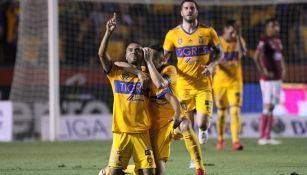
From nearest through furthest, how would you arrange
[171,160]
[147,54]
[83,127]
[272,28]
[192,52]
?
1. [147,54]
2. [192,52]
3. [171,160]
4. [272,28]
5. [83,127]

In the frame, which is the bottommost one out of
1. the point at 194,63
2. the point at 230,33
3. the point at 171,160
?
the point at 171,160

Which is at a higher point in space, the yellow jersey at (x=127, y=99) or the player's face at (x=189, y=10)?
the player's face at (x=189, y=10)

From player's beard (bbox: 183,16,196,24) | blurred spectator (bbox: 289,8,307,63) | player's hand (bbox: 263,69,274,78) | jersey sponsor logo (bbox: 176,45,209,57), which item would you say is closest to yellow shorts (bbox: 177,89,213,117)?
jersey sponsor logo (bbox: 176,45,209,57)

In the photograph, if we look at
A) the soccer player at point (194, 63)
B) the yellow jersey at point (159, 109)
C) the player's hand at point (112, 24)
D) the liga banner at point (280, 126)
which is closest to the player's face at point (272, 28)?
the liga banner at point (280, 126)

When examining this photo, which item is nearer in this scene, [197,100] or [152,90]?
[152,90]

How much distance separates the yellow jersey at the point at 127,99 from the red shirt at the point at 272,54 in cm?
811

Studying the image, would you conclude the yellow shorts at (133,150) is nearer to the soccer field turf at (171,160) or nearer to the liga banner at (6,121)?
the soccer field turf at (171,160)

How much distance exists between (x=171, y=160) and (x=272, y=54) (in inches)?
196

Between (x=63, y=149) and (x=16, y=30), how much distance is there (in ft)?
26.9

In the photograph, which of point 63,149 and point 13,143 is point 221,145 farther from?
point 13,143

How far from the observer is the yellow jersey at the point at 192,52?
10422 mm

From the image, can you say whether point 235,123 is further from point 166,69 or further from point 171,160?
point 166,69

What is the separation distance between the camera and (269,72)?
15992mm

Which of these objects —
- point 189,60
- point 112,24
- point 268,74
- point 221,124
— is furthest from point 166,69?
point 268,74
